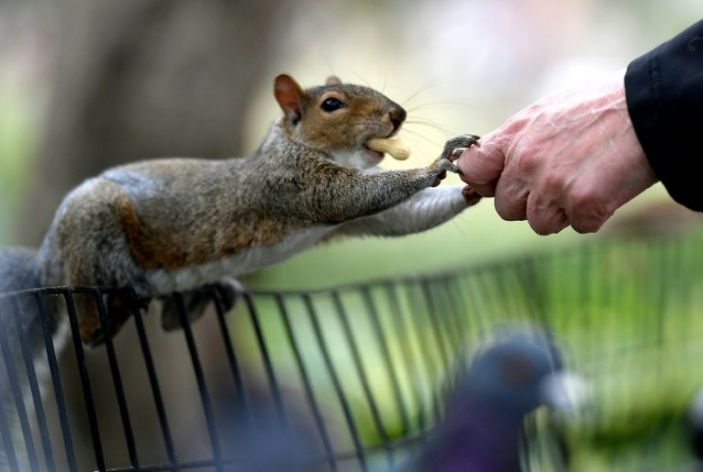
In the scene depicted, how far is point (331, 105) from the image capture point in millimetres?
2041

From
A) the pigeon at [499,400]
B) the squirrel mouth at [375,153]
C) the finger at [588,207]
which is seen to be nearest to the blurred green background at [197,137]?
the pigeon at [499,400]

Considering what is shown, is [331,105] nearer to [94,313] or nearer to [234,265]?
[234,265]

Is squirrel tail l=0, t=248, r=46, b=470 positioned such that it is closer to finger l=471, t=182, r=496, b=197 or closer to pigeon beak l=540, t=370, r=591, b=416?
finger l=471, t=182, r=496, b=197

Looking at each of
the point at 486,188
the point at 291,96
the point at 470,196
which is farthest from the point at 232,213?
the point at 486,188

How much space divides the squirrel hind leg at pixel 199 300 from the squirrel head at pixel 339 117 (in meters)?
0.36

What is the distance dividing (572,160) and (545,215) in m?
Result: 0.10

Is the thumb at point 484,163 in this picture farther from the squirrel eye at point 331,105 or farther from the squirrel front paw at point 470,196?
the squirrel eye at point 331,105

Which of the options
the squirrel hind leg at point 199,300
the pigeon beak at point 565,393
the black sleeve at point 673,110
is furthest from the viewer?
the pigeon beak at point 565,393

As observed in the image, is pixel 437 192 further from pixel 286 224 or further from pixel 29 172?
pixel 29 172

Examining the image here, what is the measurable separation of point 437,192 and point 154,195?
632 mm

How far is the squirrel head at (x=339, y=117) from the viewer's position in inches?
77.3

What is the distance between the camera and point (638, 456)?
328cm

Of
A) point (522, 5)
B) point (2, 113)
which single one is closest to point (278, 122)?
point (2, 113)

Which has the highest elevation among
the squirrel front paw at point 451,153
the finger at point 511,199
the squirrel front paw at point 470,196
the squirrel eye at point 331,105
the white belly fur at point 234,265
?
the squirrel eye at point 331,105
